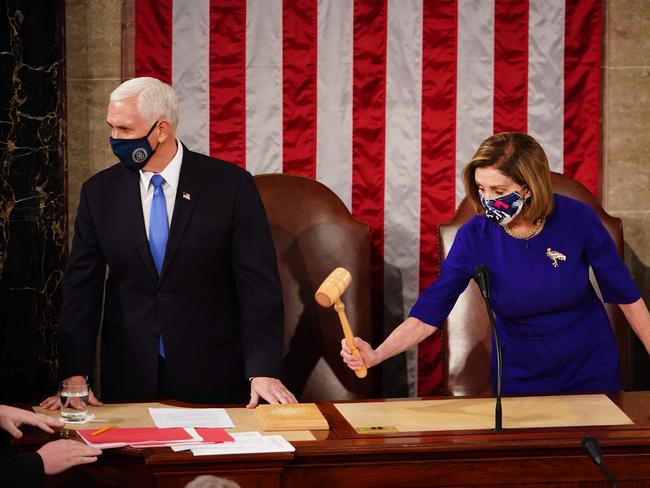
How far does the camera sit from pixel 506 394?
3.39 meters

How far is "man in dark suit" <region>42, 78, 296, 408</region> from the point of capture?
3.29 meters

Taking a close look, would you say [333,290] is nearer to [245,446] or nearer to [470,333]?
[245,446]

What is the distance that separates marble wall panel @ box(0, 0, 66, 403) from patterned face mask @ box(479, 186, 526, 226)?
2.16 metres

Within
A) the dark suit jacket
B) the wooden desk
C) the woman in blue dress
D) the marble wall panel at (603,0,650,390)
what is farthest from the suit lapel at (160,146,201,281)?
the marble wall panel at (603,0,650,390)

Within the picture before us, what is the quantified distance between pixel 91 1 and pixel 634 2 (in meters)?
2.69

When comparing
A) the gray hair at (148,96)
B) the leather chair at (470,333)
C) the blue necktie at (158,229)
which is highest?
the gray hair at (148,96)

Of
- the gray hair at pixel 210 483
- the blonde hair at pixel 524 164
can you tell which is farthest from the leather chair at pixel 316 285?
the gray hair at pixel 210 483

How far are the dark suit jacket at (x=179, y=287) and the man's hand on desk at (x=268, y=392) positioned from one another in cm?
4

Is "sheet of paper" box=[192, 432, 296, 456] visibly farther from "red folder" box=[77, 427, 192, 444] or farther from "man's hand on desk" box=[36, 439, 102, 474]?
"man's hand on desk" box=[36, 439, 102, 474]

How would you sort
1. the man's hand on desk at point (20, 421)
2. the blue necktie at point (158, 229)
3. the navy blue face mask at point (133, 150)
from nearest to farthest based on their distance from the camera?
the man's hand on desk at point (20, 421) → the navy blue face mask at point (133, 150) → the blue necktie at point (158, 229)

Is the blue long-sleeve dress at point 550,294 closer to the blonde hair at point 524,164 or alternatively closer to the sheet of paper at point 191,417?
the blonde hair at point 524,164

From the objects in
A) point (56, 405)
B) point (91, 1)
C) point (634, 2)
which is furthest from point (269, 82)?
point (56, 405)

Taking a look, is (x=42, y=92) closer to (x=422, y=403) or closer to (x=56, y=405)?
(x=56, y=405)

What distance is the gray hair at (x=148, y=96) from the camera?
3215 mm
